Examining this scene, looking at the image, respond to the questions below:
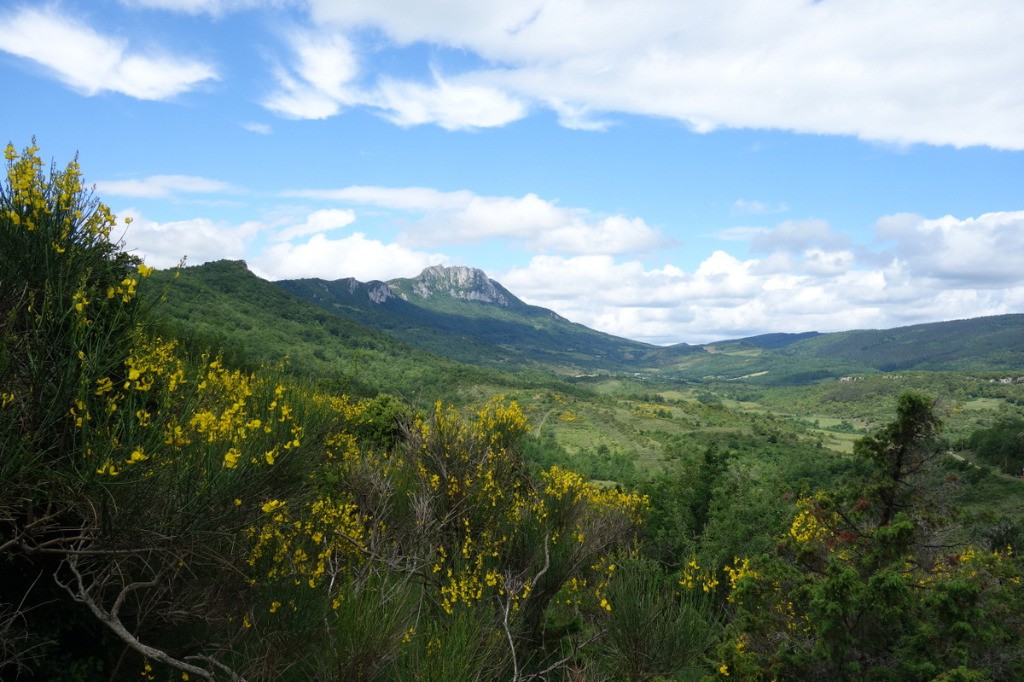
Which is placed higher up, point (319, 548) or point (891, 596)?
point (319, 548)

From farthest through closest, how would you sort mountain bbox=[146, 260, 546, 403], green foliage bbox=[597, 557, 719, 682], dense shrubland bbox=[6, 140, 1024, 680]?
mountain bbox=[146, 260, 546, 403] → green foliage bbox=[597, 557, 719, 682] → dense shrubland bbox=[6, 140, 1024, 680]

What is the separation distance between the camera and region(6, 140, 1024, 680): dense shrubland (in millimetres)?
5770

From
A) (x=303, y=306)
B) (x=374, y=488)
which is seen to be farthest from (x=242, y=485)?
(x=303, y=306)

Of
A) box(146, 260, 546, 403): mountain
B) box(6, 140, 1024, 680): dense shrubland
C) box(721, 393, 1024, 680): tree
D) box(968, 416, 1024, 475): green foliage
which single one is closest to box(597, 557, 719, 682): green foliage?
box(6, 140, 1024, 680): dense shrubland

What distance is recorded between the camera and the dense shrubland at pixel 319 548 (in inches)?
227

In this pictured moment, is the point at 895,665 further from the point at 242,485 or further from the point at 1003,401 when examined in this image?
the point at 1003,401

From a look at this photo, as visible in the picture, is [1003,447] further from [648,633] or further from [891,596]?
[648,633]

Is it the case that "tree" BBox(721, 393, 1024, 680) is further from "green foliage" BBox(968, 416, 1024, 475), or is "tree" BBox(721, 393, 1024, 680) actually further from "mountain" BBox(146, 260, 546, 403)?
"green foliage" BBox(968, 416, 1024, 475)

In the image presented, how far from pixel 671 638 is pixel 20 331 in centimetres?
1048

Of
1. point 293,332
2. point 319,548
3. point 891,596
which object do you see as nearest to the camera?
point 891,596

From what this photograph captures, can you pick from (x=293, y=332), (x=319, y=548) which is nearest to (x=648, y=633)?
(x=319, y=548)

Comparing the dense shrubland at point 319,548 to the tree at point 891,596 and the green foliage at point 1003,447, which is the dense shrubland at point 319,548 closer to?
the tree at point 891,596

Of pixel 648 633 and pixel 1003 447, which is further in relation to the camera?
pixel 1003 447

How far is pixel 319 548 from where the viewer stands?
33.2ft
